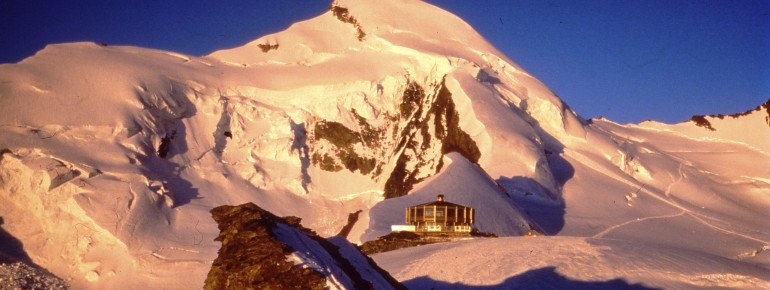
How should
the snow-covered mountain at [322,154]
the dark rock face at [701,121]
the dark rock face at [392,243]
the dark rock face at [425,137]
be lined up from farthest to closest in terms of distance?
the dark rock face at [701,121], the dark rock face at [425,137], the snow-covered mountain at [322,154], the dark rock face at [392,243]

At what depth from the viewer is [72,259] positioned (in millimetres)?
49750

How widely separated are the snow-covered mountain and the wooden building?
5.43 metres

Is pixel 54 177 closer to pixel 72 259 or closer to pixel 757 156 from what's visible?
pixel 72 259

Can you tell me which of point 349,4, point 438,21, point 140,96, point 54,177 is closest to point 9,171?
point 54,177

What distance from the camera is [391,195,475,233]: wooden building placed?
3956cm

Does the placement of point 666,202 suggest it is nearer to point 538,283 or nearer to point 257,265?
point 538,283

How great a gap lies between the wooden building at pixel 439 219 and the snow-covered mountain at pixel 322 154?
5.43 metres

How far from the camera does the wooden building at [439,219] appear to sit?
130ft

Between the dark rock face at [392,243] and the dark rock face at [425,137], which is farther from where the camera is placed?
the dark rock face at [425,137]

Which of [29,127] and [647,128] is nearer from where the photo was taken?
[29,127]

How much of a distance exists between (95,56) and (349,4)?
2876 centimetres

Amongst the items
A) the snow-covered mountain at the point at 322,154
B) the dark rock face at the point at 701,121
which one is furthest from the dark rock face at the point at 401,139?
the dark rock face at the point at 701,121

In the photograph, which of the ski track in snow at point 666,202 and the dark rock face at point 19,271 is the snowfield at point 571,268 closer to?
the dark rock face at point 19,271

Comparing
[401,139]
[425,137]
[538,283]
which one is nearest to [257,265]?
[538,283]
